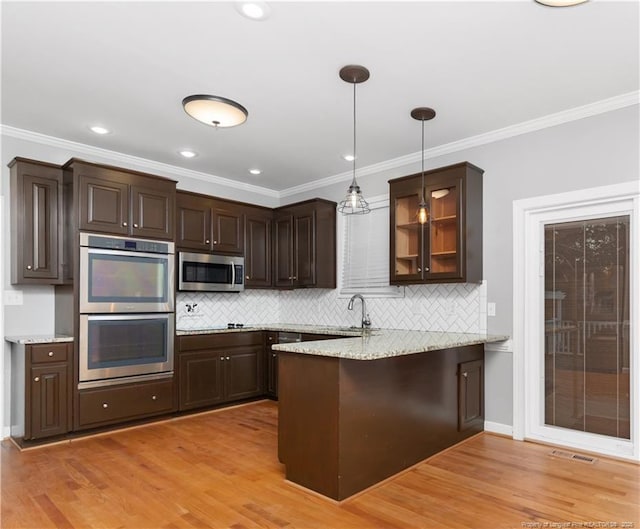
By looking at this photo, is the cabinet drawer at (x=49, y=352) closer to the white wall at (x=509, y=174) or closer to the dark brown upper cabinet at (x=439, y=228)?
the white wall at (x=509, y=174)

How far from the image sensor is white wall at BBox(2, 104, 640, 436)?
3496 mm

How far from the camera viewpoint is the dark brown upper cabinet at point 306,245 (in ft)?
17.9

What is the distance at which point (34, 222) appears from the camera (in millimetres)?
3973

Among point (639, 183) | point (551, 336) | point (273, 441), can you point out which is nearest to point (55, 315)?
point (273, 441)

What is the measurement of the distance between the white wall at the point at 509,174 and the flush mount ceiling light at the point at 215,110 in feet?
6.09

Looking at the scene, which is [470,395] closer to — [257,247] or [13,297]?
[257,247]

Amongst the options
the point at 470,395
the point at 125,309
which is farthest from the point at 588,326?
the point at 125,309

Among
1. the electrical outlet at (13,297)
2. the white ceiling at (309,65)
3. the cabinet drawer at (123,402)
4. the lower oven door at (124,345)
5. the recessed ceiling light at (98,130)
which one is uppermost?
the white ceiling at (309,65)

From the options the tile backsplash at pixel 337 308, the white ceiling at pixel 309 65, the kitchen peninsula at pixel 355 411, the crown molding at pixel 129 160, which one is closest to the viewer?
the white ceiling at pixel 309 65

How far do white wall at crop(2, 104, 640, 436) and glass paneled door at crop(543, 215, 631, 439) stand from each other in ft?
1.08

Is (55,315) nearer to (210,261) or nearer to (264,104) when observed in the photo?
(210,261)

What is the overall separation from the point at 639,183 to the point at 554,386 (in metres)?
1.74

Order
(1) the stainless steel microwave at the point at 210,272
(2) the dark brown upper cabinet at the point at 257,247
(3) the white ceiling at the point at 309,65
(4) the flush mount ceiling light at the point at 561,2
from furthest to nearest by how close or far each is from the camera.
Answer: (2) the dark brown upper cabinet at the point at 257,247 → (1) the stainless steel microwave at the point at 210,272 → (3) the white ceiling at the point at 309,65 → (4) the flush mount ceiling light at the point at 561,2

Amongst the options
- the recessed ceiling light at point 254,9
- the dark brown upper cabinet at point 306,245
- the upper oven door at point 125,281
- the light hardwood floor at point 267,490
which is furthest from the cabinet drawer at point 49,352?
the recessed ceiling light at point 254,9
